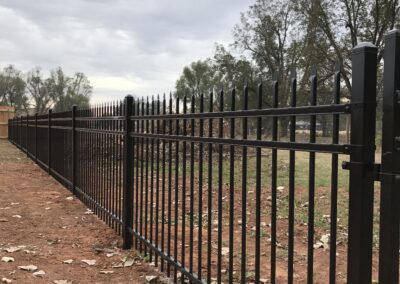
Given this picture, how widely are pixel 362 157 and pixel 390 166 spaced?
0.15 metres

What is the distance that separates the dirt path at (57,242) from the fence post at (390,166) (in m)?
2.75

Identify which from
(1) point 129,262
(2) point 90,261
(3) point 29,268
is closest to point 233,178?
(1) point 129,262

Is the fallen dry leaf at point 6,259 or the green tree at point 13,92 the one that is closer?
the fallen dry leaf at point 6,259

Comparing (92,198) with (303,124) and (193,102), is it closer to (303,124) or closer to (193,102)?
(193,102)

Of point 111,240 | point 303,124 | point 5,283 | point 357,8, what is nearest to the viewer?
point 303,124

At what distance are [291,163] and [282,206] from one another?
5.24 meters

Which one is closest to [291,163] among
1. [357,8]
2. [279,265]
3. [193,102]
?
[193,102]

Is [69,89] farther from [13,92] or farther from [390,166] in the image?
[390,166]

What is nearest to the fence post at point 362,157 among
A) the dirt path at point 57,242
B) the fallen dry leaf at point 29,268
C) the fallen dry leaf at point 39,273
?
the dirt path at point 57,242

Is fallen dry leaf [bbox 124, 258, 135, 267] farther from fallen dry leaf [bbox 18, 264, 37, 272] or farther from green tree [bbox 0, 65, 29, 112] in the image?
green tree [bbox 0, 65, 29, 112]

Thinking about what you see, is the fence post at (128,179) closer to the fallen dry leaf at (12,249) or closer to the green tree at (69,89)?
the fallen dry leaf at (12,249)

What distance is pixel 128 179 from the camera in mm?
5516

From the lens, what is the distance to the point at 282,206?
776 centimetres

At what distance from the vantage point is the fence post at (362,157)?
217 centimetres
